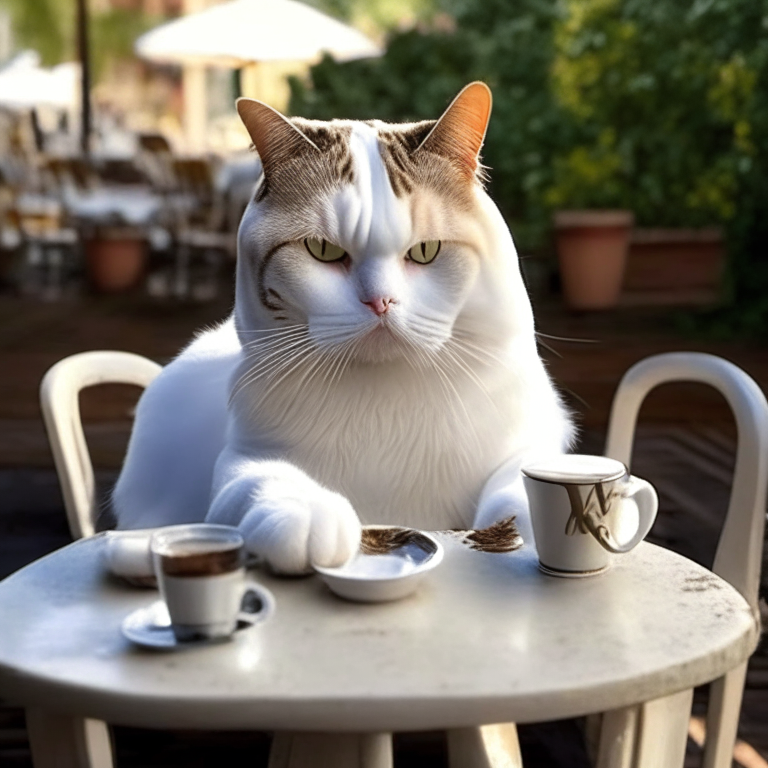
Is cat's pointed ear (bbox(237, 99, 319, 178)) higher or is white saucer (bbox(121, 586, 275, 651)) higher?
cat's pointed ear (bbox(237, 99, 319, 178))

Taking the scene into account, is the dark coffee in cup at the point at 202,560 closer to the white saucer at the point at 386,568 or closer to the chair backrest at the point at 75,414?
the white saucer at the point at 386,568

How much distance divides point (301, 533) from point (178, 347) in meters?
3.30

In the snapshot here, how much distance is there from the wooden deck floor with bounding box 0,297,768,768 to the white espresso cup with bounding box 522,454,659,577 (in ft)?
1.39

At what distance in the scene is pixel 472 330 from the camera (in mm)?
1071

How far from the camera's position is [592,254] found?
5266 mm

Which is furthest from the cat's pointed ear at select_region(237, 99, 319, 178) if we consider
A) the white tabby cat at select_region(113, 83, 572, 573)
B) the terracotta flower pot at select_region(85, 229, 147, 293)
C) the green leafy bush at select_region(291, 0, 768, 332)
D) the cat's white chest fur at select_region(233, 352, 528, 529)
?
the terracotta flower pot at select_region(85, 229, 147, 293)

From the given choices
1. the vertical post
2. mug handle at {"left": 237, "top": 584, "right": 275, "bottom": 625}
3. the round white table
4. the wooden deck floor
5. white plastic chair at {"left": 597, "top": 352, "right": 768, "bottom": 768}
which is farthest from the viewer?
the vertical post

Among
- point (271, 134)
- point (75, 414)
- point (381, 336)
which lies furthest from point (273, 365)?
point (75, 414)

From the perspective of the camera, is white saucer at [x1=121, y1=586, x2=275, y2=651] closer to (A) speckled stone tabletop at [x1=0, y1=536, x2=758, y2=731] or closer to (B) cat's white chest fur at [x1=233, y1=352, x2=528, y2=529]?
(A) speckled stone tabletop at [x1=0, y1=536, x2=758, y2=731]

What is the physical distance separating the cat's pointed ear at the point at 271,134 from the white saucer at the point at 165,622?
448 millimetres

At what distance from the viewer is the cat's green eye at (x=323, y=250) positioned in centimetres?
103

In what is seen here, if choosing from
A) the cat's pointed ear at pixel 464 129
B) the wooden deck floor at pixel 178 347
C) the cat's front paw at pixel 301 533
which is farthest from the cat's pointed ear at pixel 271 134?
the wooden deck floor at pixel 178 347

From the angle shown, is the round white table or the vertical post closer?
the round white table

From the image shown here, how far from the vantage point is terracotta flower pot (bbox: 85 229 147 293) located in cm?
669
